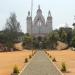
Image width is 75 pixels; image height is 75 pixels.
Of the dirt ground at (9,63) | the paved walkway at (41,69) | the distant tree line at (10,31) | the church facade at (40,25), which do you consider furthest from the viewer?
the church facade at (40,25)

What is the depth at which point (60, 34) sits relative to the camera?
142m

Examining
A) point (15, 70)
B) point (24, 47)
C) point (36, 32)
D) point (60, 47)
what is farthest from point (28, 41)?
point (15, 70)

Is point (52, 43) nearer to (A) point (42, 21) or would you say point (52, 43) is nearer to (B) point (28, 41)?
(B) point (28, 41)

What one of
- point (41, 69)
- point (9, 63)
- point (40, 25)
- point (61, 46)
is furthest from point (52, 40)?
point (41, 69)

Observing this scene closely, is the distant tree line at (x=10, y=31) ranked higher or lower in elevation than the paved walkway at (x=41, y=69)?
higher

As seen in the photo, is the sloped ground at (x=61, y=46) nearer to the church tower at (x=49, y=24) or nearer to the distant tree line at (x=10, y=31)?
the distant tree line at (x=10, y=31)

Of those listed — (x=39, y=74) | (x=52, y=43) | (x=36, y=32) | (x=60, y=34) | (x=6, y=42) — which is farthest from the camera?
(x=36, y=32)

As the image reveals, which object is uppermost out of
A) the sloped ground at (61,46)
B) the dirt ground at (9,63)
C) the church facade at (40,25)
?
the church facade at (40,25)

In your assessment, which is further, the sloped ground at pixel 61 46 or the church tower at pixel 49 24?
the church tower at pixel 49 24

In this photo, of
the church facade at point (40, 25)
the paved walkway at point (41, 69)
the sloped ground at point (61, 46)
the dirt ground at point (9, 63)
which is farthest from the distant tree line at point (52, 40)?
the paved walkway at point (41, 69)

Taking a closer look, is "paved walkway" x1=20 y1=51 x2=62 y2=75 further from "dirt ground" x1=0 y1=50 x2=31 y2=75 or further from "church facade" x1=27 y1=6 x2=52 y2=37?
"church facade" x1=27 y1=6 x2=52 y2=37

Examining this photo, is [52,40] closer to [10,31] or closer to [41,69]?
[10,31]

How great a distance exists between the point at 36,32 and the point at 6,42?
42.1 metres

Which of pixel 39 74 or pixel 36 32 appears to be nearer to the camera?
pixel 39 74
